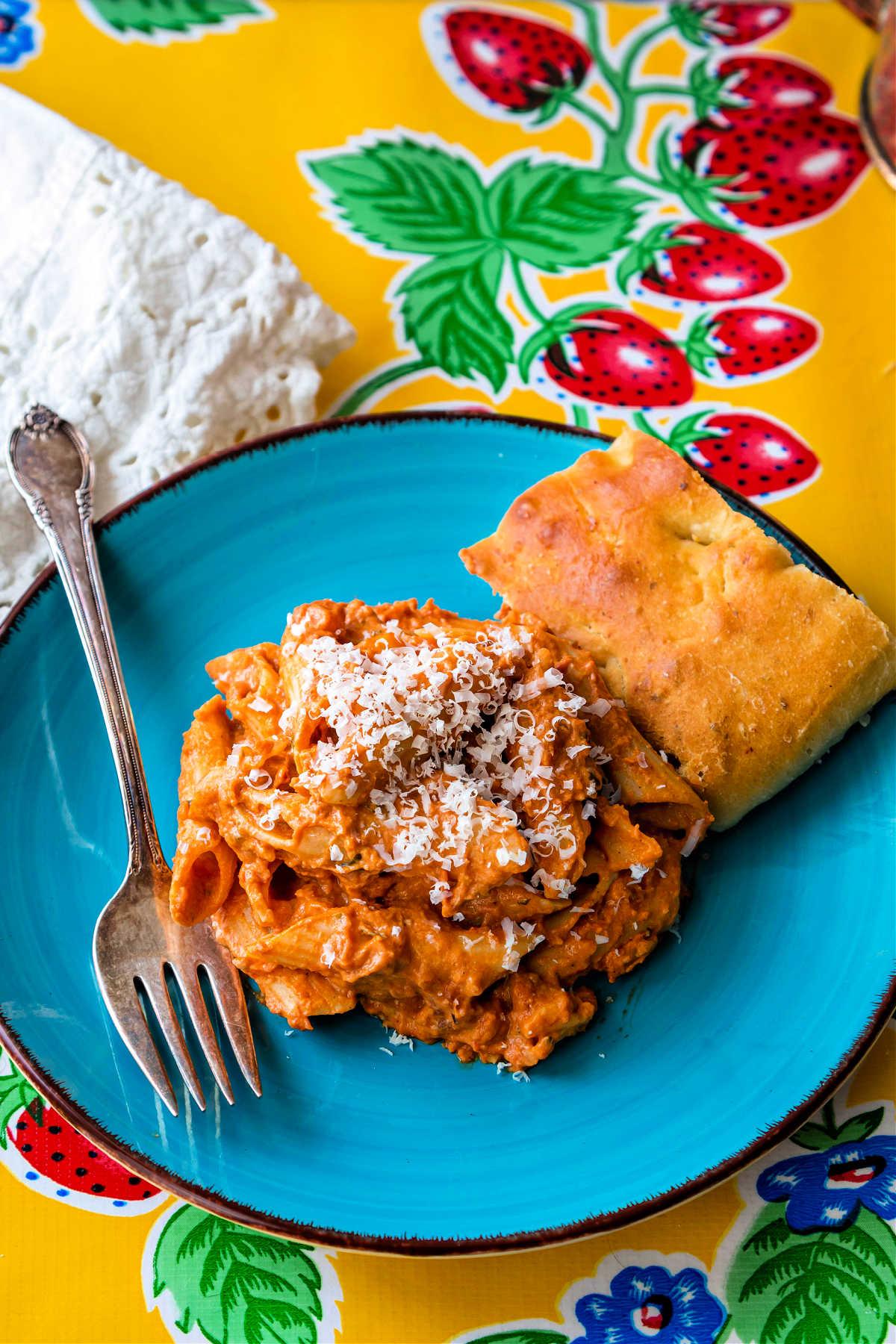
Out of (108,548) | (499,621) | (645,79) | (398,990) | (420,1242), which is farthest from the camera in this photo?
(645,79)

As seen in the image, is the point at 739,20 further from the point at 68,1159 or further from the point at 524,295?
the point at 68,1159

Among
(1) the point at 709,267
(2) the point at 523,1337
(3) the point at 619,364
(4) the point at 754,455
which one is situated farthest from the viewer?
(1) the point at 709,267

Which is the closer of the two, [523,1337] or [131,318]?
[523,1337]

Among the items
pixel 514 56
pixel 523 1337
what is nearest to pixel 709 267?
pixel 514 56

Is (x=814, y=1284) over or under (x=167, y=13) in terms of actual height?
under

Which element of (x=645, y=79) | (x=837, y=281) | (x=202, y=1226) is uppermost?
(x=645, y=79)

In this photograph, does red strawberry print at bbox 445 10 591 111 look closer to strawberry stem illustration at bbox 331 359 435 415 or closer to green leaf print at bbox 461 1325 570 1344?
strawberry stem illustration at bbox 331 359 435 415

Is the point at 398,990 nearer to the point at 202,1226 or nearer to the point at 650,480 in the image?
the point at 202,1226

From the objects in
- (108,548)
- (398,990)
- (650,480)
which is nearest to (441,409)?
(650,480)
